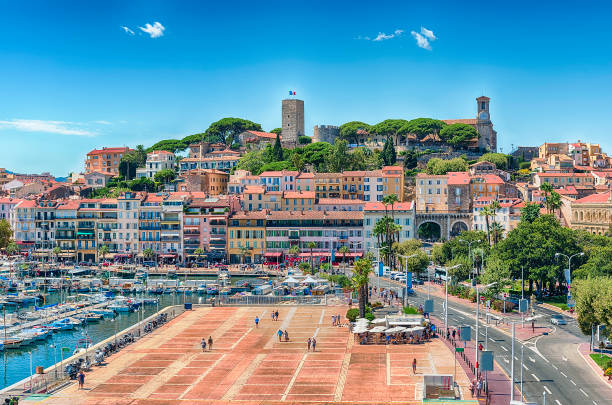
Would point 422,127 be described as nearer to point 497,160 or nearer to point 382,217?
point 497,160

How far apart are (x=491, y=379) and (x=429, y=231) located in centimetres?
9250

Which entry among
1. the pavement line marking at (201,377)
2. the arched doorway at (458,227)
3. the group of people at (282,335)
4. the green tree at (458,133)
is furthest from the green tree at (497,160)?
the pavement line marking at (201,377)

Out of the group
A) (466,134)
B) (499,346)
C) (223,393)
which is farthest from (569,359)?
(466,134)

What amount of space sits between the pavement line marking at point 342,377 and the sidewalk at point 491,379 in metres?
8.18

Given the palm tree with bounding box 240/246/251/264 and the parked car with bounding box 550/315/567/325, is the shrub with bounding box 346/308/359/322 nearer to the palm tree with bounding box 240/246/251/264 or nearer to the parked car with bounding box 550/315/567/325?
the parked car with bounding box 550/315/567/325

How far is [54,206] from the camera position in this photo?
458 ft

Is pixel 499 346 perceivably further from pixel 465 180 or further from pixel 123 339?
pixel 465 180

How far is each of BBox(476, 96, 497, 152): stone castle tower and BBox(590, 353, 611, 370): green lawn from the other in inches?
5566

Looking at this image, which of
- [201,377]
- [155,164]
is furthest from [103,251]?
[201,377]

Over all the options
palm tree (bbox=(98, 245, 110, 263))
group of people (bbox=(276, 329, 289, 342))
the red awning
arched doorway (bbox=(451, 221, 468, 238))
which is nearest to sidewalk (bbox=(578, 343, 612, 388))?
group of people (bbox=(276, 329, 289, 342))

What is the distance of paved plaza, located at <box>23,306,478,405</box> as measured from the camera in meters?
47.1

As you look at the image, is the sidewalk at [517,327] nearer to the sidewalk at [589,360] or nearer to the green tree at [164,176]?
the sidewalk at [589,360]

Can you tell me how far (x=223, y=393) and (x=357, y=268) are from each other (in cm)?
2490

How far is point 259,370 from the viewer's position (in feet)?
177
